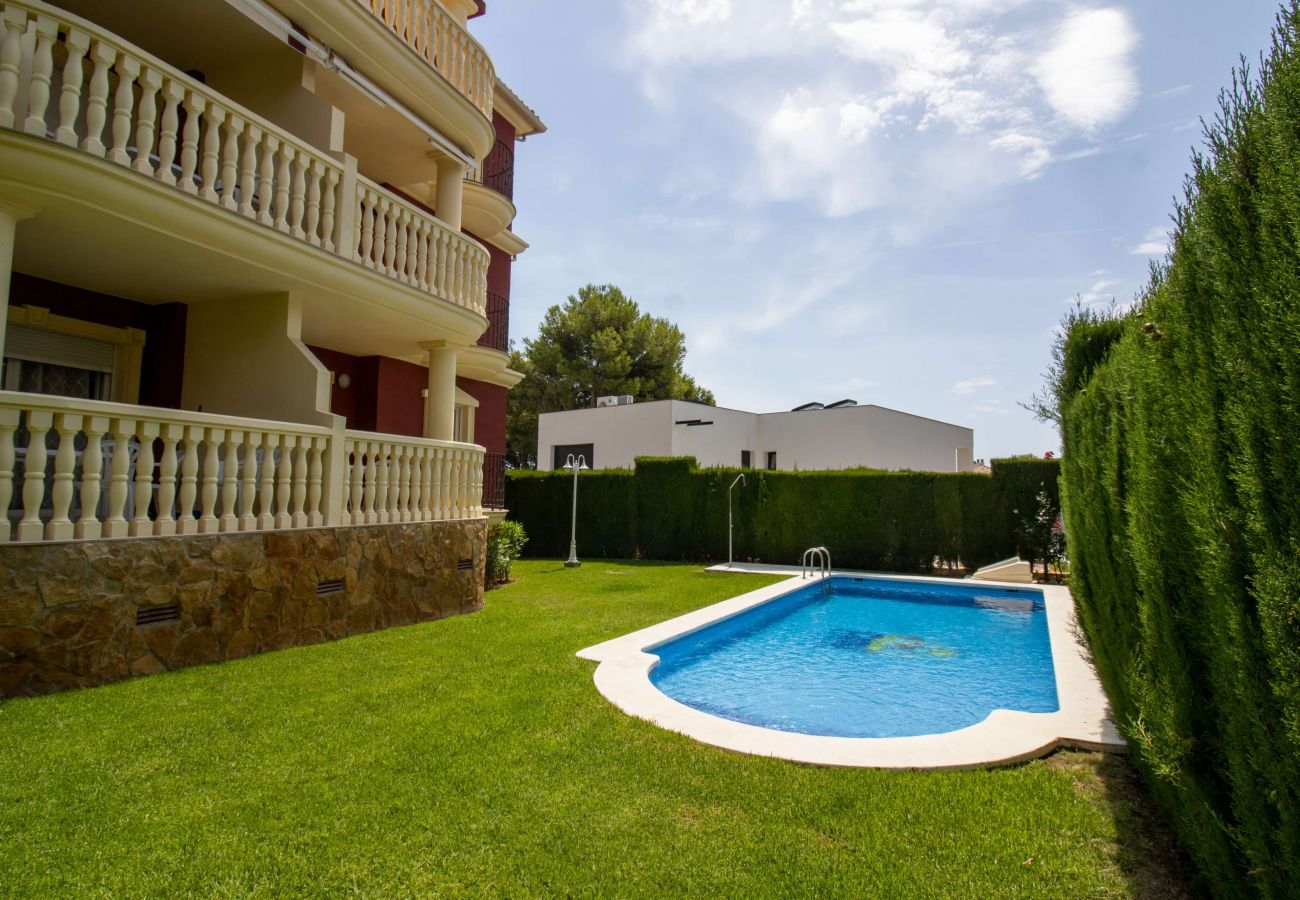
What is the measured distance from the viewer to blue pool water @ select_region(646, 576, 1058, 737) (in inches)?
257

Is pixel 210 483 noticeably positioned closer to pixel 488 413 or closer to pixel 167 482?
pixel 167 482

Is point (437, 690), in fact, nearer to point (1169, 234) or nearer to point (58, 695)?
point (58, 695)

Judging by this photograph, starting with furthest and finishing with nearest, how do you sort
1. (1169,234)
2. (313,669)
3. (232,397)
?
(232,397) → (313,669) → (1169,234)

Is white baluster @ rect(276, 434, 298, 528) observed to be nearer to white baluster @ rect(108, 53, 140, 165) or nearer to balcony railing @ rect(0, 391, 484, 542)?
balcony railing @ rect(0, 391, 484, 542)

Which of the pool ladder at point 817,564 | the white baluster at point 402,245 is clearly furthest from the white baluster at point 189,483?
the pool ladder at point 817,564

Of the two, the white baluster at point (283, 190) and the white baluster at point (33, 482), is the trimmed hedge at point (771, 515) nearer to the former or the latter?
the white baluster at point (283, 190)

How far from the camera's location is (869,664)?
27.7ft

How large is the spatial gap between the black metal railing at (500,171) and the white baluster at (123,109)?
374 inches

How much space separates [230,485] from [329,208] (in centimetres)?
367

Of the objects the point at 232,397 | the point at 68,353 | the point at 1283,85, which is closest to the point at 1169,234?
the point at 1283,85

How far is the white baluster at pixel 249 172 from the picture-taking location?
6785mm

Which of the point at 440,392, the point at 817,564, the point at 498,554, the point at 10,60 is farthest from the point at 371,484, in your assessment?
the point at 817,564

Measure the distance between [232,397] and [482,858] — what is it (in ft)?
24.3

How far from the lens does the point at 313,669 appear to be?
19.5 ft
